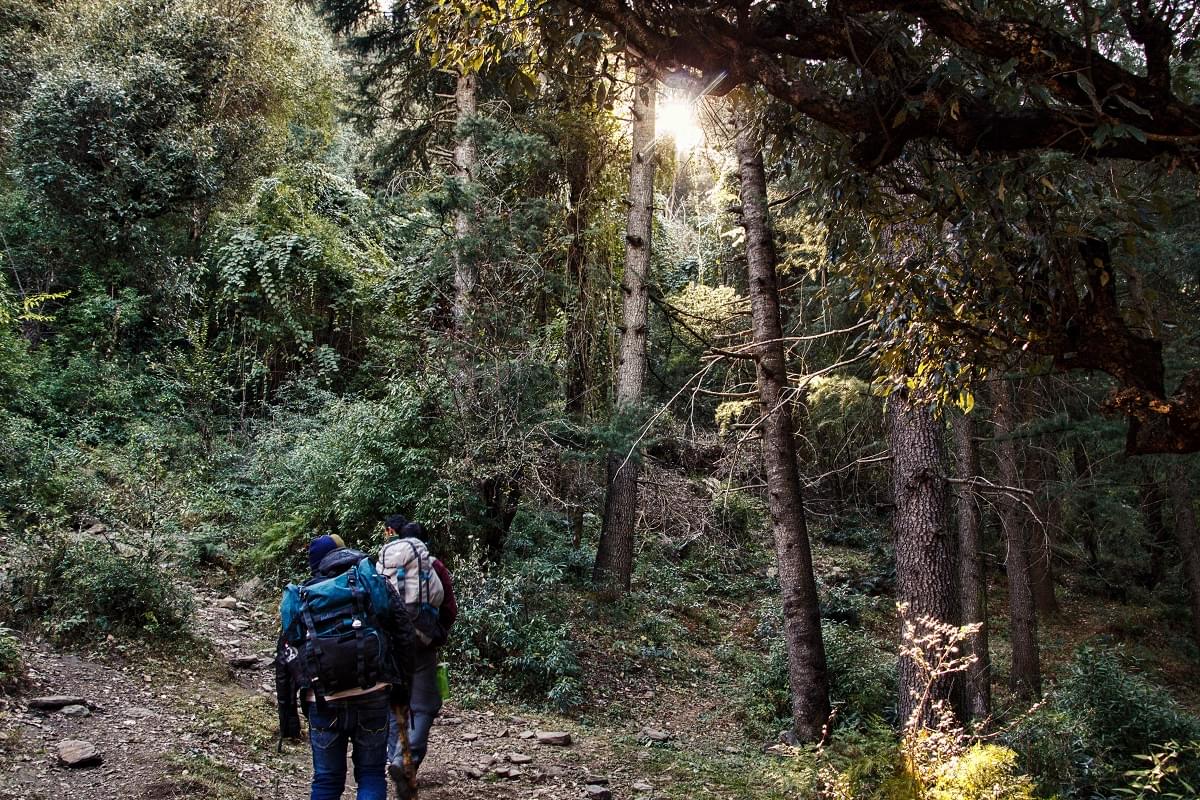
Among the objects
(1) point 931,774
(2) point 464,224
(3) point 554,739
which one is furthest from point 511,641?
(2) point 464,224

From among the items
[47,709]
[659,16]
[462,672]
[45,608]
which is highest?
[659,16]

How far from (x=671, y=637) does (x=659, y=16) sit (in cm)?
960

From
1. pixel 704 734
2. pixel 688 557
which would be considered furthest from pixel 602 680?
pixel 688 557

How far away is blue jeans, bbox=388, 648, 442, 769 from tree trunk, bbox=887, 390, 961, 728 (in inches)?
153

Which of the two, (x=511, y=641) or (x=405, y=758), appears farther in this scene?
(x=511, y=641)

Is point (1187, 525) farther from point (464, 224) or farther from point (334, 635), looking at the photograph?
point (334, 635)

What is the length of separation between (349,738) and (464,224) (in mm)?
8709

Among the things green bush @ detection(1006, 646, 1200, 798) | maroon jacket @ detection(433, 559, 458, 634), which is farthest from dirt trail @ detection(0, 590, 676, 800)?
green bush @ detection(1006, 646, 1200, 798)

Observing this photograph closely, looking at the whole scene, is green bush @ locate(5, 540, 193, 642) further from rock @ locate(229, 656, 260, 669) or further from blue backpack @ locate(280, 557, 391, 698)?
blue backpack @ locate(280, 557, 391, 698)

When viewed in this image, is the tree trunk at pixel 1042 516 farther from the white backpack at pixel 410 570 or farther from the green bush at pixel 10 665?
the green bush at pixel 10 665

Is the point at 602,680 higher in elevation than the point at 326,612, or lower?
lower

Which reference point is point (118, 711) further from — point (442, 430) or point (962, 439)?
point (962, 439)

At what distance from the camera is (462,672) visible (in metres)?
8.63

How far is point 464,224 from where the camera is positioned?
38.0 feet
